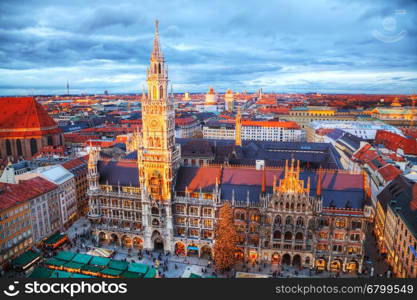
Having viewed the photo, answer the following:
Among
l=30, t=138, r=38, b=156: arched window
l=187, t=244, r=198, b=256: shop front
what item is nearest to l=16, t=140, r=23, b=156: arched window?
l=30, t=138, r=38, b=156: arched window

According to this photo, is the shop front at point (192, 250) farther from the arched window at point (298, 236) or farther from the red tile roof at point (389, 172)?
the red tile roof at point (389, 172)

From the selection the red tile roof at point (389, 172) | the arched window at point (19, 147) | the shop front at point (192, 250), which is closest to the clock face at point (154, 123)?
the shop front at point (192, 250)

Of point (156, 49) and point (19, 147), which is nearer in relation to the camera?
point (156, 49)

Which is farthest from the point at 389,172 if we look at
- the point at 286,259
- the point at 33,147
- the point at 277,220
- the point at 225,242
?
the point at 33,147

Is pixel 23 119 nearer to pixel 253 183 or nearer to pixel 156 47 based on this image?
pixel 156 47

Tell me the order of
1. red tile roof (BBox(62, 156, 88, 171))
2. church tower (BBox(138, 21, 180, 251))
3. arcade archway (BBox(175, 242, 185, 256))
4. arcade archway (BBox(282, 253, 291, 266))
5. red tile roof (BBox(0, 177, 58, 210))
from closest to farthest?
arcade archway (BBox(282, 253, 291, 266))
church tower (BBox(138, 21, 180, 251))
red tile roof (BBox(0, 177, 58, 210))
arcade archway (BBox(175, 242, 185, 256))
red tile roof (BBox(62, 156, 88, 171))

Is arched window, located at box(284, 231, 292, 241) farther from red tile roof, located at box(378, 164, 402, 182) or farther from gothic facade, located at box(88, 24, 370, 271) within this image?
red tile roof, located at box(378, 164, 402, 182)
